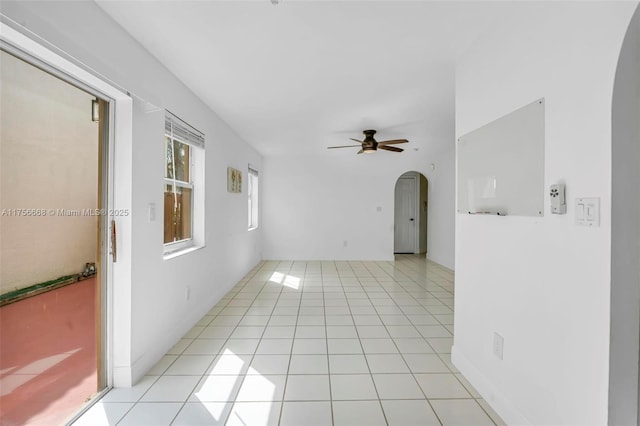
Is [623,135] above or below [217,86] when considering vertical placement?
below

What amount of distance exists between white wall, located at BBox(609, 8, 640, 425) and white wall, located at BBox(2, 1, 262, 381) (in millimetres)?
2364

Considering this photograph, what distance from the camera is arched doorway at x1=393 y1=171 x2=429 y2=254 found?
798 centimetres

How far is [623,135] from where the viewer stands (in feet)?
3.55

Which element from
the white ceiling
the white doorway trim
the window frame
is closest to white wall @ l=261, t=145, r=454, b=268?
the window frame

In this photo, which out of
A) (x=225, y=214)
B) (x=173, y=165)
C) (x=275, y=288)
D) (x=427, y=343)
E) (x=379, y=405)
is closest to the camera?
(x=379, y=405)

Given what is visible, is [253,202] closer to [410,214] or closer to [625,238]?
[410,214]

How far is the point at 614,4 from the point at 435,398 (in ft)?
6.98

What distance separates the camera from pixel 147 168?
2.15 m

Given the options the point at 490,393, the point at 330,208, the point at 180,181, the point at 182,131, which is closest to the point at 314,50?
the point at 182,131

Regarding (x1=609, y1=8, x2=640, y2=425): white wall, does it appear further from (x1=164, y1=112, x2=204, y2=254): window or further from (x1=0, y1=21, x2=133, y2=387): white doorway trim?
(x1=164, y1=112, x2=204, y2=254): window

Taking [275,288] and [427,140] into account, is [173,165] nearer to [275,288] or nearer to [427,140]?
[275,288]

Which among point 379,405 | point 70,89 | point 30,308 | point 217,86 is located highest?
point 217,86

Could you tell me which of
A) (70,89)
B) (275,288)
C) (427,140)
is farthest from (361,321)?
(427,140)

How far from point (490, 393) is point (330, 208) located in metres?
5.15
